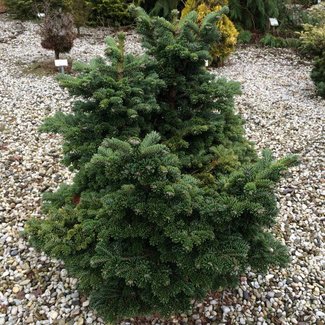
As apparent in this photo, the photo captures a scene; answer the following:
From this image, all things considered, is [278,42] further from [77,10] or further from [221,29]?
[77,10]

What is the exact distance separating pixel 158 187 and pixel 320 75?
5.34 meters

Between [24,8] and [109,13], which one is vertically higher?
[109,13]

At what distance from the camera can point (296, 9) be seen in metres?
9.77

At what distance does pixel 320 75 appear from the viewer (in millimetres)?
6301

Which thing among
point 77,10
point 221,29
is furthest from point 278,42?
point 77,10

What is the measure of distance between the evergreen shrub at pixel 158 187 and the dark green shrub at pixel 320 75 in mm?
4000

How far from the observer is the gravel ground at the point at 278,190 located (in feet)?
9.05

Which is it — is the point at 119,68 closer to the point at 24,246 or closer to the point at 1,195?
the point at 24,246

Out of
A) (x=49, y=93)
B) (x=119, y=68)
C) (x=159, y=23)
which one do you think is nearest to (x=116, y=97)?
Answer: (x=119, y=68)

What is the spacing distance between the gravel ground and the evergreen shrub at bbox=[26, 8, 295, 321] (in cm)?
51

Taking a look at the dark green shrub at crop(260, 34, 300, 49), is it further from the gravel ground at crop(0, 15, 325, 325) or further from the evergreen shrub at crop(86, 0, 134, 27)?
the evergreen shrub at crop(86, 0, 134, 27)

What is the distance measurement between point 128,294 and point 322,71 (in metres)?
5.31

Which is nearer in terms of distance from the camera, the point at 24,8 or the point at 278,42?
the point at 278,42

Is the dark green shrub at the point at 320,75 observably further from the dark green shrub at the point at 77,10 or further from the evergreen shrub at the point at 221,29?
the dark green shrub at the point at 77,10
